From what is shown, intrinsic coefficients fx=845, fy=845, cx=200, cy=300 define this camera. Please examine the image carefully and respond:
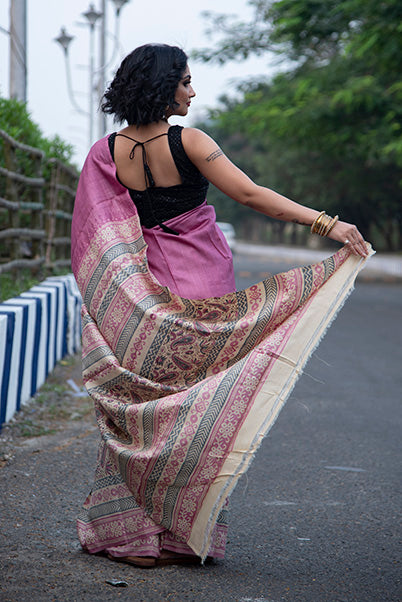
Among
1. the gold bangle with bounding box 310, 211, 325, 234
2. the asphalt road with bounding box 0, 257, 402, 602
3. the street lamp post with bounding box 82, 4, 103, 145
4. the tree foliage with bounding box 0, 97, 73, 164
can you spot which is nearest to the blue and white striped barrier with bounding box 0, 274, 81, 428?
the asphalt road with bounding box 0, 257, 402, 602

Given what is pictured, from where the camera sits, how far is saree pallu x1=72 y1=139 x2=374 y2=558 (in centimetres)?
313

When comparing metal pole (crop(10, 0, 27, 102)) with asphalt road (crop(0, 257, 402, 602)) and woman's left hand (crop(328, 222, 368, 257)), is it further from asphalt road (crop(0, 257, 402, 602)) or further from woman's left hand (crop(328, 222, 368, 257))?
woman's left hand (crop(328, 222, 368, 257))

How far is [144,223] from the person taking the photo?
3375 millimetres

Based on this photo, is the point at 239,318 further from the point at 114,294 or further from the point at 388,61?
the point at 388,61

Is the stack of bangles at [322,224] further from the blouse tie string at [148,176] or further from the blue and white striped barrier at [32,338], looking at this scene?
the blue and white striped barrier at [32,338]

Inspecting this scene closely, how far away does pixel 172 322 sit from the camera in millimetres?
3189

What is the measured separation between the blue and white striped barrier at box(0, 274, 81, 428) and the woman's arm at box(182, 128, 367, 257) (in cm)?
223

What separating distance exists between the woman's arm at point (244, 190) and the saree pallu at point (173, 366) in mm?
147

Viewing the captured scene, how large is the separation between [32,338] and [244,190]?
3218mm

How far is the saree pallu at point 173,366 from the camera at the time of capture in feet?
10.3

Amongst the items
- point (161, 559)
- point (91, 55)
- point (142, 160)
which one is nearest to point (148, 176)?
point (142, 160)

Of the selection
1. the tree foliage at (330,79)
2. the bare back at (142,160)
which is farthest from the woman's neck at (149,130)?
the tree foliage at (330,79)

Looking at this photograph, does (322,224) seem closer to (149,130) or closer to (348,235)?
(348,235)

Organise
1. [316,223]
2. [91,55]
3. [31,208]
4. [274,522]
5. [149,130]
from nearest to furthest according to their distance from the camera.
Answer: [316,223], [149,130], [274,522], [31,208], [91,55]
